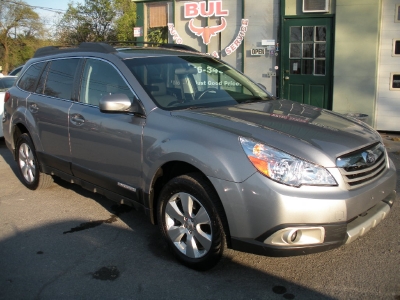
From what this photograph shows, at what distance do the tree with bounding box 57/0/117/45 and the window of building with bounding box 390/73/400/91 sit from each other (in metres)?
20.4

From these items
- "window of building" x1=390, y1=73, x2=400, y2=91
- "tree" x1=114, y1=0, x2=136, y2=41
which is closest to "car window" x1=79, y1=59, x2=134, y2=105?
"window of building" x1=390, y1=73, x2=400, y2=91

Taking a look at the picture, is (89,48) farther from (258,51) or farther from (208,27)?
(208,27)

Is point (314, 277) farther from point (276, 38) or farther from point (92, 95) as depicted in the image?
point (276, 38)

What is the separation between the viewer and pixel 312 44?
9789mm

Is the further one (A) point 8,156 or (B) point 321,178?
(A) point 8,156

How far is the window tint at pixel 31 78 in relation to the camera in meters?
5.63

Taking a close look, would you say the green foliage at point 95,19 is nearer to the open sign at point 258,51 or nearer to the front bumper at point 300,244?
the open sign at point 258,51

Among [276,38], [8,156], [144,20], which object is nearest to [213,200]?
[8,156]

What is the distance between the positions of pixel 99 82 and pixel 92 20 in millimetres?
24408

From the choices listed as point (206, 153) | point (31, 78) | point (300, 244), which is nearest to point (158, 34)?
point (31, 78)

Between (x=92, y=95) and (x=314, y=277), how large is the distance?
2733 mm

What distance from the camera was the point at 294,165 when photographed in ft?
10.2

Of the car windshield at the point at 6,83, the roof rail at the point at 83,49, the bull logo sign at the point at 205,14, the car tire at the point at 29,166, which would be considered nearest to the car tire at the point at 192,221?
the roof rail at the point at 83,49

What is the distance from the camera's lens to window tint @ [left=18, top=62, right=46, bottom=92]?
5633 mm
